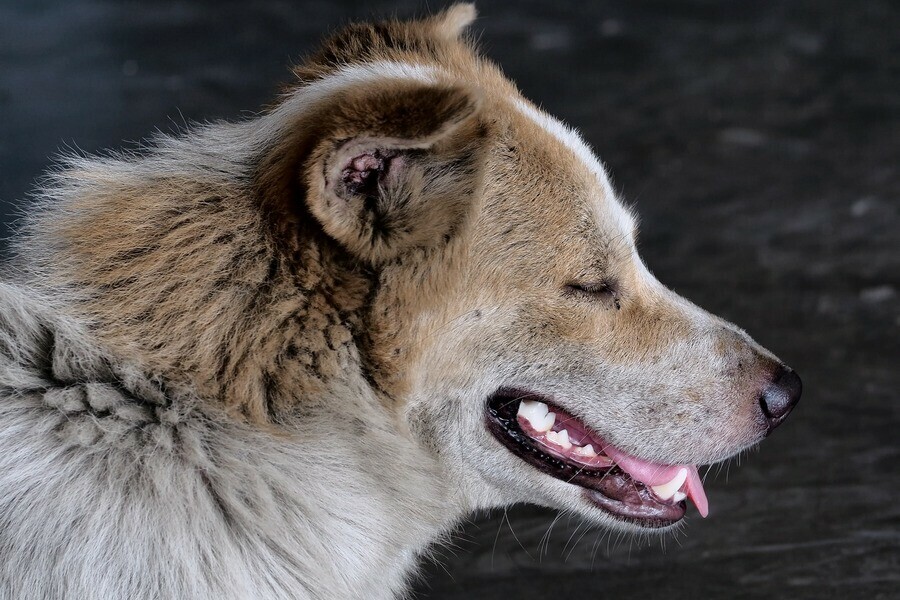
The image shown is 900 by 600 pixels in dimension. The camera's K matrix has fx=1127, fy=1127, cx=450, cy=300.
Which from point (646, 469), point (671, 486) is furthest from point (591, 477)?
point (671, 486)

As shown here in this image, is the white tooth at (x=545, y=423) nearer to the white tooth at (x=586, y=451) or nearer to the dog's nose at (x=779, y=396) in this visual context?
the white tooth at (x=586, y=451)

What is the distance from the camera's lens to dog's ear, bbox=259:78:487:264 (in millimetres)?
2582

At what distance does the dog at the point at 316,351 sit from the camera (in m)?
2.73

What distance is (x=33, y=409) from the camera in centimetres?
279

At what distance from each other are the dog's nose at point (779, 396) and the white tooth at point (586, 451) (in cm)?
52

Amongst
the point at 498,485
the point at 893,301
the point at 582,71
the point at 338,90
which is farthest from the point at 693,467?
the point at 582,71

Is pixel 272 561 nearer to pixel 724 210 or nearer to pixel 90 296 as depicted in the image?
pixel 90 296

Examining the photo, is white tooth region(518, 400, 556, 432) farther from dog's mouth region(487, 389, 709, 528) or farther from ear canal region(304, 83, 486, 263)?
ear canal region(304, 83, 486, 263)

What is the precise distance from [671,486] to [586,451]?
1.14ft

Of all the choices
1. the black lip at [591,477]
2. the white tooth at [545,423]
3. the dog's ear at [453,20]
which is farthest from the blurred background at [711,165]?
the white tooth at [545,423]

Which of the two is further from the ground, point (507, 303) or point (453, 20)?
point (453, 20)

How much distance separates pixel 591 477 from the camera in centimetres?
330

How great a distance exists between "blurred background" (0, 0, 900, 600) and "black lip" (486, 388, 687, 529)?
2.33 feet

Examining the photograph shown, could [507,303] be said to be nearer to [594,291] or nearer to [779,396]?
[594,291]
